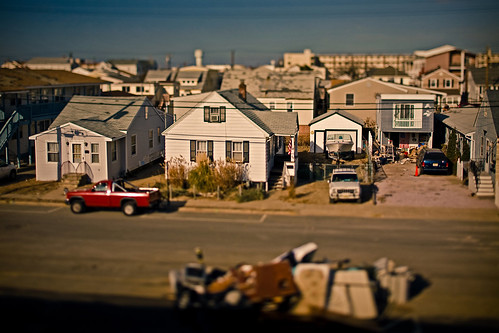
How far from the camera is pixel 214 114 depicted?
105 feet

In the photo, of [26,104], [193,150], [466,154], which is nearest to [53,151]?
[193,150]

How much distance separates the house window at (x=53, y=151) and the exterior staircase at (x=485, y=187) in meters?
23.6

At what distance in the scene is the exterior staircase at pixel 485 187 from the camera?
2802 cm

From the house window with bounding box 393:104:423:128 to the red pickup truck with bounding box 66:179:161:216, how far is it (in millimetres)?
24053

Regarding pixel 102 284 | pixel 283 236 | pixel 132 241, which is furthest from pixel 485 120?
pixel 102 284

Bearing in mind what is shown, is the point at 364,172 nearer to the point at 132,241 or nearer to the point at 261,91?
the point at 132,241

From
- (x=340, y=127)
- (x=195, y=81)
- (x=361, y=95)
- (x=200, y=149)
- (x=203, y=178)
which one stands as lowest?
(x=203, y=178)

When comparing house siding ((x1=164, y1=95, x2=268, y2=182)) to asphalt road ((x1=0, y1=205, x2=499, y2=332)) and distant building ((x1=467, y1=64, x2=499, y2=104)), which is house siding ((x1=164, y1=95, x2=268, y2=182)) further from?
distant building ((x1=467, y1=64, x2=499, y2=104))

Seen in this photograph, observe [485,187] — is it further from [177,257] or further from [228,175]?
[177,257]

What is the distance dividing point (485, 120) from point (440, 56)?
75555 mm

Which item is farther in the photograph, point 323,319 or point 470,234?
point 470,234

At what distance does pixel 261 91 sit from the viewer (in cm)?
5697

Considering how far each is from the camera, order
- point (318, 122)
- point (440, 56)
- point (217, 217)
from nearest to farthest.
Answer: point (217, 217), point (318, 122), point (440, 56)

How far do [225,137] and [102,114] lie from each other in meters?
9.27
